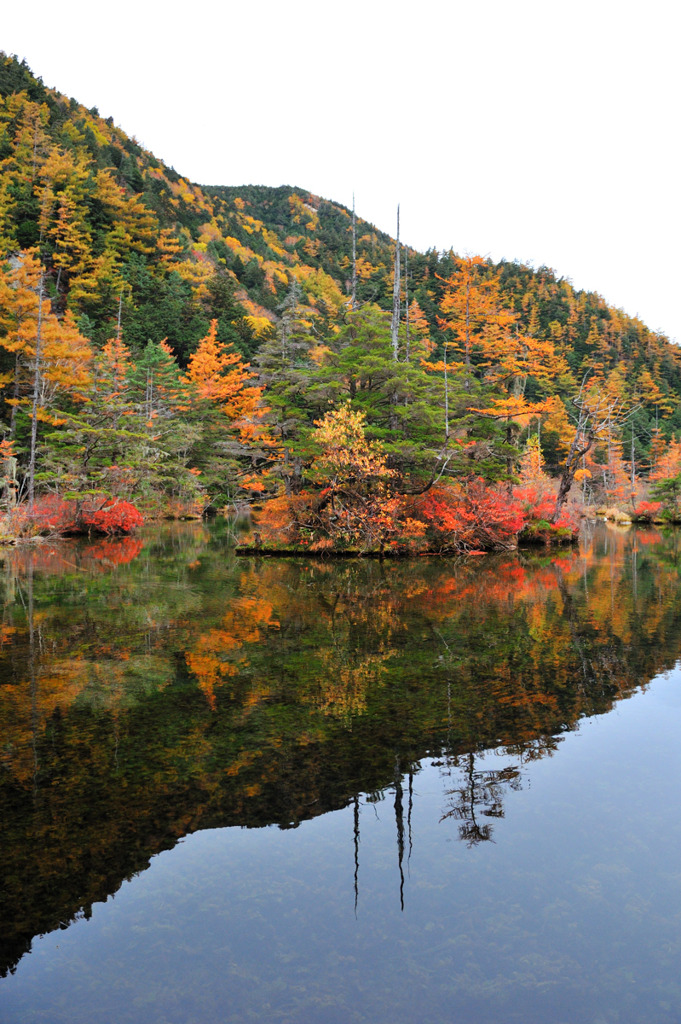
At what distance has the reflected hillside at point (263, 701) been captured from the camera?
398cm

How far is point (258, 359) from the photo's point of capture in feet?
69.7

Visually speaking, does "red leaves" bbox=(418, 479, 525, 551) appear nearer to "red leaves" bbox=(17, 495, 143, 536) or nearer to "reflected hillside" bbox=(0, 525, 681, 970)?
"reflected hillside" bbox=(0, 525, 681, 970)

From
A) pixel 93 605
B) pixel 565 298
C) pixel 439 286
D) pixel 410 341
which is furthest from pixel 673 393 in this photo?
pixel 93 605

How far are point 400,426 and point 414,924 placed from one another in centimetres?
1797

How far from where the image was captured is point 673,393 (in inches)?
Answer: 2808

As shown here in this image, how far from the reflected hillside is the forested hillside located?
8.08 metres

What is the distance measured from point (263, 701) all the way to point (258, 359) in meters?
16.7

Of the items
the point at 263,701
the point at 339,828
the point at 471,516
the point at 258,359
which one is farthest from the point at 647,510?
the point at 339,828

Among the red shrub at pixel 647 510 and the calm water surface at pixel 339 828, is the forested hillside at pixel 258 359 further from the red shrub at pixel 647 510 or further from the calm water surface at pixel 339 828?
the calm water surface at pixel 339 828

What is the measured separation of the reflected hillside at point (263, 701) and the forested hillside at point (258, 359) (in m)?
8.08

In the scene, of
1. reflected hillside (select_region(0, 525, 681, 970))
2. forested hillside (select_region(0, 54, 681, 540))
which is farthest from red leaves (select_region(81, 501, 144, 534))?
reflected hillside (select_region(0, 525, 681, 970))

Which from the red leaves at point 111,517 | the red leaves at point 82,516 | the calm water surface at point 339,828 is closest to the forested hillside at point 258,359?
the red leaves at point 82,516

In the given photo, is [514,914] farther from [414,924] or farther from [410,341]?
[410,341]

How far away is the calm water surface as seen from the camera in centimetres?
273
